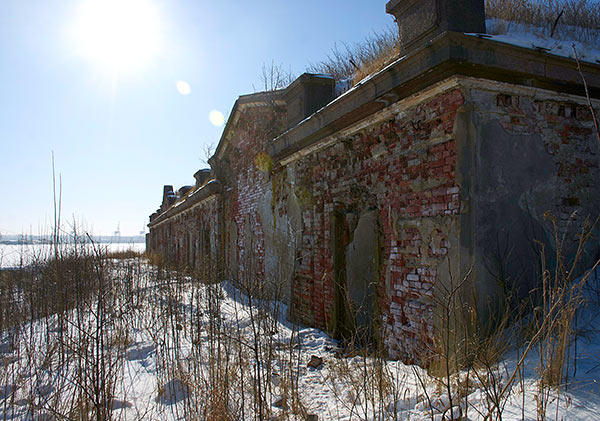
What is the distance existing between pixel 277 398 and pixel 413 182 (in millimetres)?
2545

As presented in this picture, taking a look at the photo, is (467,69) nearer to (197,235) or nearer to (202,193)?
(202,193)

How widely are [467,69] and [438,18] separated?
0.82 m

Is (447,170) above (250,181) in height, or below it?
below

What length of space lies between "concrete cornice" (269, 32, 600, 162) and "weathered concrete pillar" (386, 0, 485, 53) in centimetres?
38

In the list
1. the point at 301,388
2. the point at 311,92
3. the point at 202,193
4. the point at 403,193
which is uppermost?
the point at 311,92

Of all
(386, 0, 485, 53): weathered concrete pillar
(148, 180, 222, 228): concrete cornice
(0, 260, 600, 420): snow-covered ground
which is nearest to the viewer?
(0, 260, 600, 420): snow-covered ground

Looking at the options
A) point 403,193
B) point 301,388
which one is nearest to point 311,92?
point 403,193

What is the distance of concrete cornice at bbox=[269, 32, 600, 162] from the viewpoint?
3504mm

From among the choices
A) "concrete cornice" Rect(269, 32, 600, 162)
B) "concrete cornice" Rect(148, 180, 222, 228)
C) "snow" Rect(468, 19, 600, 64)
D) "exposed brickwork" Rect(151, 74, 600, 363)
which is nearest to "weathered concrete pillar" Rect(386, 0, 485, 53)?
"snow" Rect(468, 19, 600, 64)

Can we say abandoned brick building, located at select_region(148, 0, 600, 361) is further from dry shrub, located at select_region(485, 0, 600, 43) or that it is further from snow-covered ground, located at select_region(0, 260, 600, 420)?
dry shrub, located at select_region(485, 0, 600, 43)

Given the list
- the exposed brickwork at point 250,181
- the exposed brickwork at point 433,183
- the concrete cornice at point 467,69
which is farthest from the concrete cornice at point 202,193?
the concrete cornice at point 467,69

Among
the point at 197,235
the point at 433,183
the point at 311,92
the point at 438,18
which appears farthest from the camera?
the point at 197,235

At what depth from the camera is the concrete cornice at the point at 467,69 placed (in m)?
3.50

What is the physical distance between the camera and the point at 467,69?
356 centimetres
